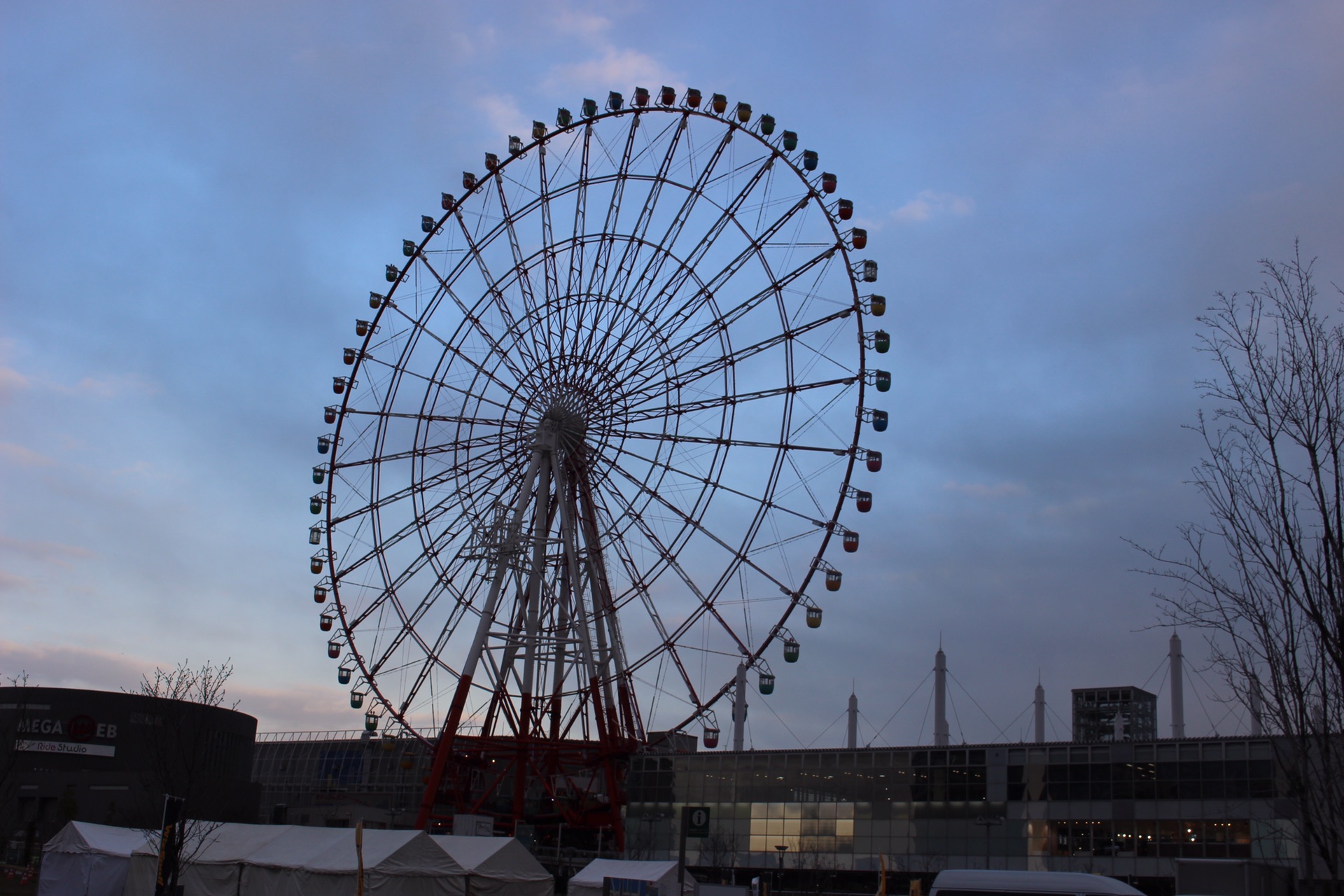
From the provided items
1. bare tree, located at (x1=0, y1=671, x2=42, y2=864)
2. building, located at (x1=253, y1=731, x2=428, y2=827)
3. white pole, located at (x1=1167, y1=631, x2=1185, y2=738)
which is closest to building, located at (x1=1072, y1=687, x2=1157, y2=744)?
white pole, located at (x1=1167, y1=631, x2=1185, y2=738)

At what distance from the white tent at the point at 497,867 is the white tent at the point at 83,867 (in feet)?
37.1

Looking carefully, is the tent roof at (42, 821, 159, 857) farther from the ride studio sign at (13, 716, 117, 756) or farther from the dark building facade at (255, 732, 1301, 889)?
the ride studio sign at (13, 716, 117, 756)

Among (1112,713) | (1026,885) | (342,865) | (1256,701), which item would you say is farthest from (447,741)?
(1112,713)

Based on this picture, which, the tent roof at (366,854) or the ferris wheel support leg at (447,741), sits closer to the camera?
the tent roof at (366,854)

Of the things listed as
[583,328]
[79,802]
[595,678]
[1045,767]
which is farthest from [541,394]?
[79,802]

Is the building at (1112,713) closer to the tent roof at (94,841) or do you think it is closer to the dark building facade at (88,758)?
the dark building facade at (88,758)

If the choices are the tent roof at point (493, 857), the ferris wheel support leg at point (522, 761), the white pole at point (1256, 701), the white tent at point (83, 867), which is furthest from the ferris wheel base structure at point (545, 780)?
the white pole at point (1256, 701)

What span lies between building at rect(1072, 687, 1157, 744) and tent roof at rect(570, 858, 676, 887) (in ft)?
186

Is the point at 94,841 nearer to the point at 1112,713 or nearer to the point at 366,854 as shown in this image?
the point at 366,854

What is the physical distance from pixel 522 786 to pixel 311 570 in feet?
39.3

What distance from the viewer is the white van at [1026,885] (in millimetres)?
19531

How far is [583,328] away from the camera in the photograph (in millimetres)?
42344

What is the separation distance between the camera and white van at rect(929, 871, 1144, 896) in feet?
64.1

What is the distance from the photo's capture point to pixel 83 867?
3469cm
